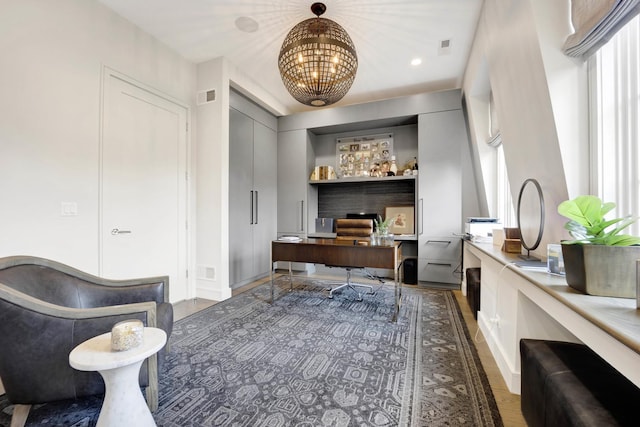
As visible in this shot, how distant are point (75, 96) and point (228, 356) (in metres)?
2.66

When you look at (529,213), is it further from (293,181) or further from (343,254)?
(293,181)

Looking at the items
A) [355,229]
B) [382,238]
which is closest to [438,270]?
[382,238]

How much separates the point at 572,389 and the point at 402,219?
3618 millimetres

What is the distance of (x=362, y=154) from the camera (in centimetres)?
490

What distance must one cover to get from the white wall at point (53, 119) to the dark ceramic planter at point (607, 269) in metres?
3.50

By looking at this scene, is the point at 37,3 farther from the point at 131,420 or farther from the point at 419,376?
the point at 419,376

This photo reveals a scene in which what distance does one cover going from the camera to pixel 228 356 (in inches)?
80.2

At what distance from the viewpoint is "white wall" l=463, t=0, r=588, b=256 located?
5.17ft

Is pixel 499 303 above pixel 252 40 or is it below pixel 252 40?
below

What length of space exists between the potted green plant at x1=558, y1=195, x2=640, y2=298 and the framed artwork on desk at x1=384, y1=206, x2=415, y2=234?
3.28 m

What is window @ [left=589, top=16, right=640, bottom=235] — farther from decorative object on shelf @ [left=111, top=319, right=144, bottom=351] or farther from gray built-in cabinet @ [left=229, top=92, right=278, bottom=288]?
gray built-in cabinet @ [left=229, top=92, right=278, bottom=288]

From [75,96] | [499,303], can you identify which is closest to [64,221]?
[75,96]

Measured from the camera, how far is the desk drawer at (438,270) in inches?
153

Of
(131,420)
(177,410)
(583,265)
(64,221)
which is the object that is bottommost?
(177,410)
